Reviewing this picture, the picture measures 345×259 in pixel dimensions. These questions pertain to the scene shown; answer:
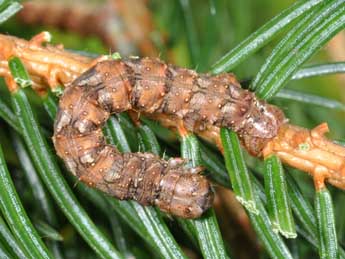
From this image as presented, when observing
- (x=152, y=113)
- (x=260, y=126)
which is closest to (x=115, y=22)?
(x=152, y=113)

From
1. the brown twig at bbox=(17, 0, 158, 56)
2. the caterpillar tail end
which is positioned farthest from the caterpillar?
the brown twig at bbox=(17, 0, 158, 56)

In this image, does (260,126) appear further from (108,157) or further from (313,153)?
(108,157)

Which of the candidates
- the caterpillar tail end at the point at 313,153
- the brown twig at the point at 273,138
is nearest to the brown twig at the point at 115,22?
the brown twig at the point at 273,138

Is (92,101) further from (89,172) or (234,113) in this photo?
(234,113)

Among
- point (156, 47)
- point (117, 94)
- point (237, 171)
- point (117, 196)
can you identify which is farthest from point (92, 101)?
point (156, 47)

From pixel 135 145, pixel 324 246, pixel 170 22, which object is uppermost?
pixel 170 22

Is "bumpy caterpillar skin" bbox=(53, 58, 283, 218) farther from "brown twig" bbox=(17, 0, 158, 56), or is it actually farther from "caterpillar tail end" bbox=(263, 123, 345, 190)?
"brown twig" bbox=(17, 0, 158, 56)

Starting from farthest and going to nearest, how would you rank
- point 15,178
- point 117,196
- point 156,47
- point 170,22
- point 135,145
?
point 156,47 < point 170,22 < point 15,178 < point 135,145 < point 117,196

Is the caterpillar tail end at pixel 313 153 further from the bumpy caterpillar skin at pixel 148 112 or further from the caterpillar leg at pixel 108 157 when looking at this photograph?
the caterpillar leg at pixel 108 157
